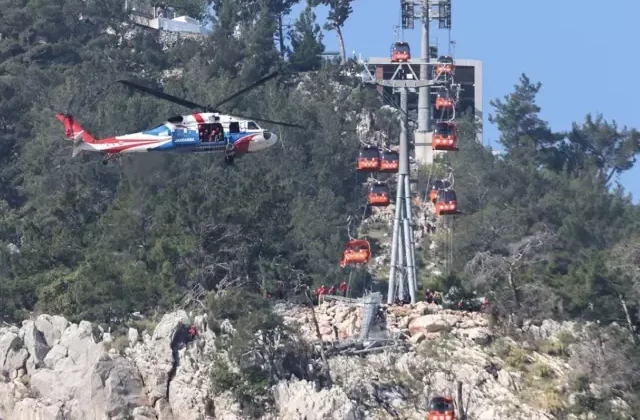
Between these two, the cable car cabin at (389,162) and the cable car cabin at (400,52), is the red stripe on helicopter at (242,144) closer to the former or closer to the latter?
the cable car cabin at (389,162)

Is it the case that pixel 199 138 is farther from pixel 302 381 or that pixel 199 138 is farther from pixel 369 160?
pixel 369 160

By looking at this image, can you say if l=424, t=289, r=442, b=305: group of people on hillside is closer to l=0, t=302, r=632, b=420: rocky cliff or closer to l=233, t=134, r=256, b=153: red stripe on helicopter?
l=0, t=302, r=632, b=420: rocky cliff

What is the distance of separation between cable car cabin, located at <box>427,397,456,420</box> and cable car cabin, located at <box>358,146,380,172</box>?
1559cm

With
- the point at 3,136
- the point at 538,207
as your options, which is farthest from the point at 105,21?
the point at 538,207

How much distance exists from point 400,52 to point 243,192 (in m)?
16.5

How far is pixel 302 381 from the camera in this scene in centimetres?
7419

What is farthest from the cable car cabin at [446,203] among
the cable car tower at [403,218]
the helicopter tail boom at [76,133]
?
the helicopter tail boom at [76,133]

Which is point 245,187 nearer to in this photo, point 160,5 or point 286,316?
point 286,316

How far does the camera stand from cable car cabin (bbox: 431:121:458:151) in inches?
3529

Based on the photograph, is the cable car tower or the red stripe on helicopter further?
the cable car tower

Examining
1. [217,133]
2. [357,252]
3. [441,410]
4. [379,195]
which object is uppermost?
[217,133]

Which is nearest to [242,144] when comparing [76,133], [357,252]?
[76,133]

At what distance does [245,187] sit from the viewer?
91.8 m

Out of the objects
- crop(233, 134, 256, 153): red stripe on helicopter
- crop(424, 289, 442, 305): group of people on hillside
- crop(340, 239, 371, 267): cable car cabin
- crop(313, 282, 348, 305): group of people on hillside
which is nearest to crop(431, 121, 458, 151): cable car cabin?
crop(340, 239, 371, 267): cable car cabin
